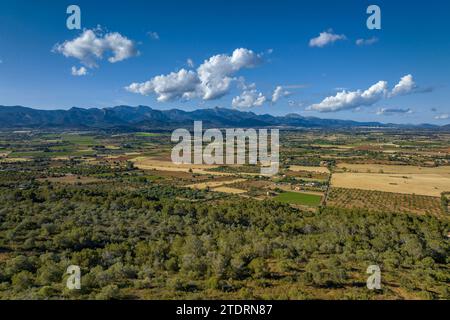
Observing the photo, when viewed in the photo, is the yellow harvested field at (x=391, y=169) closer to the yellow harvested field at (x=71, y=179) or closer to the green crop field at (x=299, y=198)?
the green crop field at (x=299, y=198)

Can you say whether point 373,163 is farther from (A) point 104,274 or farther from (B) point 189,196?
(A) point 104,274

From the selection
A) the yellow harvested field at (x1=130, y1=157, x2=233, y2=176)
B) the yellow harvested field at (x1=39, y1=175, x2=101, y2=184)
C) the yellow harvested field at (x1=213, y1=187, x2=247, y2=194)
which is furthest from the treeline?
the yellow harvested field at (x1=130, y1=157, x2=233, y2=176)

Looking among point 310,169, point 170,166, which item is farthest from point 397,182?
point 170,166

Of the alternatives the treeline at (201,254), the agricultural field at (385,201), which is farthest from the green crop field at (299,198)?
the treeline at (201,254)

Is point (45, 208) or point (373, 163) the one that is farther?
point (373, 163)
